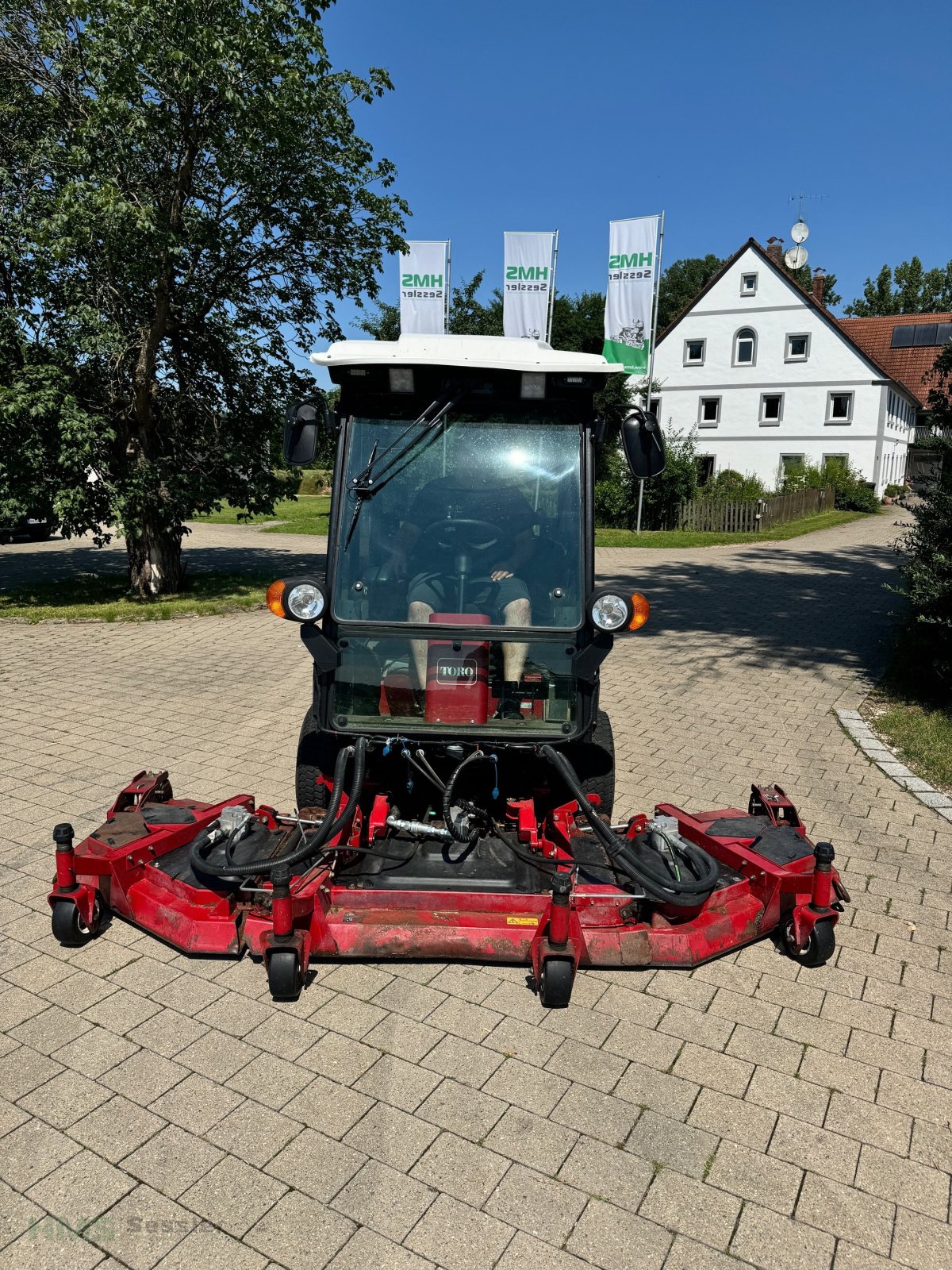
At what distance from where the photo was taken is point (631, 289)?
22.6 metres

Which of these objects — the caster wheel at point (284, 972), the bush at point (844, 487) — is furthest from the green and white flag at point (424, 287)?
the caster wheel at point (284, 972)

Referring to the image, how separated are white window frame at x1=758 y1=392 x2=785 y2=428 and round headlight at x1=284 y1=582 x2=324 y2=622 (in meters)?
35.9

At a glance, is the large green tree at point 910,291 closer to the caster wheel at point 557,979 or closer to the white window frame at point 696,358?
the white window frame at point 696,358

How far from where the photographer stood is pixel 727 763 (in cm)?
688

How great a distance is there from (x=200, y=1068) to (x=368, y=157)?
12.9m

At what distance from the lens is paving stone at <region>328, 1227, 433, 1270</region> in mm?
2512

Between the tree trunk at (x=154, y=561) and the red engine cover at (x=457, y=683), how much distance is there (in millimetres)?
10698

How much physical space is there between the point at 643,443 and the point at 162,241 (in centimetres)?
921

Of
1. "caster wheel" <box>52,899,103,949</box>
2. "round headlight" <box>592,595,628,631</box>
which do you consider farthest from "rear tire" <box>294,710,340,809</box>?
"round headlight" <box>592,595,628,631</box>

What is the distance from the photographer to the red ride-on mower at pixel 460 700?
3.82 m

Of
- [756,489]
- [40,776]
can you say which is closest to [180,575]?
[40,776]

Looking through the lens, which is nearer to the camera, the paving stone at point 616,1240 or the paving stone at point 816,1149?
the paving stone at point 616,1240

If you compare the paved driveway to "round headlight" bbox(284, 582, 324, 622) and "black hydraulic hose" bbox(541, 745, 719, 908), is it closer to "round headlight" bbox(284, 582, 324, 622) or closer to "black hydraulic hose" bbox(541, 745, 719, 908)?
"black hydraulic hose" bbox(541, 745, 719, 908)

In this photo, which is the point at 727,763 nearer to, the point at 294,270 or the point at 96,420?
the point at 96,420
